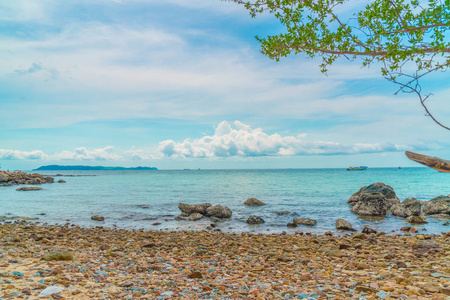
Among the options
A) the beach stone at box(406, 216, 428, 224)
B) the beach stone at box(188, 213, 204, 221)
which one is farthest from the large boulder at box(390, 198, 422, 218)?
the beach stone at box(188, 213, 204, 221)

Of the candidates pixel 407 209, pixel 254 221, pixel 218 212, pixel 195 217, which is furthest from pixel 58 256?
pixel 407 209

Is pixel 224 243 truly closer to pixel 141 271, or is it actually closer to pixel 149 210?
pixel 141 271

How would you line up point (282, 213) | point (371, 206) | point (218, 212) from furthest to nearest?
1. point (371, 206)
2. point (282, 213)
3. point (218, 212)

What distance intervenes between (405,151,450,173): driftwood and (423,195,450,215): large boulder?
20.0 m

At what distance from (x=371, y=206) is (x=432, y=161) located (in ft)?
61.1

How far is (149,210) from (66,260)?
15.4 meters

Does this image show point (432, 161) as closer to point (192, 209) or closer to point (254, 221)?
point (254, 221)

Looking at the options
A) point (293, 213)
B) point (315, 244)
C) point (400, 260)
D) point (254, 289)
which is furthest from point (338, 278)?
point (293, 213)

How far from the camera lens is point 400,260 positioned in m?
8.88

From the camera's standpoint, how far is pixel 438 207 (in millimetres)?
21094

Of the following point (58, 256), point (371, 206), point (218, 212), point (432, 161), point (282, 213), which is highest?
point (432, 161)

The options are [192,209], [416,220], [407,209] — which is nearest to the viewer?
[416,220]

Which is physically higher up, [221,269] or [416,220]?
[221,269]

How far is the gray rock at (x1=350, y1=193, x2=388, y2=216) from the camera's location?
21547 millimetres
